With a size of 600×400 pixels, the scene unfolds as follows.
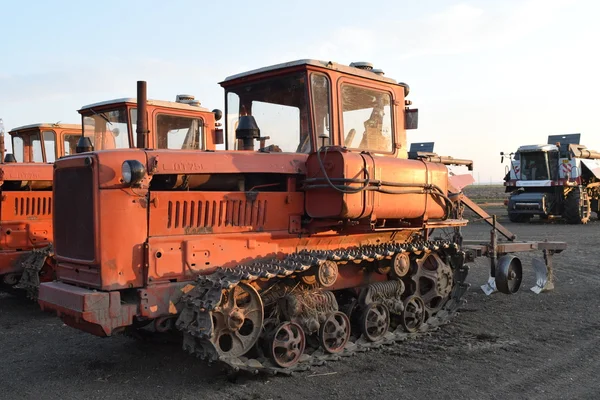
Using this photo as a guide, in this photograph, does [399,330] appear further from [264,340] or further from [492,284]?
[492,284]

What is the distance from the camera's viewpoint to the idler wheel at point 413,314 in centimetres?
716

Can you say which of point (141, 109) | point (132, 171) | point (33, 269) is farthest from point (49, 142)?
point (132, 171)

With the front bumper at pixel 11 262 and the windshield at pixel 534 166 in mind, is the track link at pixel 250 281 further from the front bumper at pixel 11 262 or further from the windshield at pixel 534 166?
the windshield at pixel 534 166

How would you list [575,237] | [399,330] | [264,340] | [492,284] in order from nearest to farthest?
[264,340]
[399,330]
[492,284]
[575,237]

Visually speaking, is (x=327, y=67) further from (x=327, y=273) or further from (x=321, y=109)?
(x=327, y=273)

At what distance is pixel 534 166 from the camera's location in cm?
2570

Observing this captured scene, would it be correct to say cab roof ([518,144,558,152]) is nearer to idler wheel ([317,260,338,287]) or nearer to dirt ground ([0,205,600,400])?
dirt ground ([0,205,600,400])

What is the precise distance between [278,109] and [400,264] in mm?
2340

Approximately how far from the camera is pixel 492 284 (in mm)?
10000

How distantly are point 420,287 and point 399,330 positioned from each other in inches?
30.9

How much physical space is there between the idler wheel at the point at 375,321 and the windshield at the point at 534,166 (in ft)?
68.7

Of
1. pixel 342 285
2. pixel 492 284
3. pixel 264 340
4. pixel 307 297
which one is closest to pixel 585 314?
pixel 492 284

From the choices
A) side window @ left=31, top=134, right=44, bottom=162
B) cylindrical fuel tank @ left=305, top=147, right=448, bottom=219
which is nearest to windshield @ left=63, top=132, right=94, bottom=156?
side window @ left=31, top=134, right=44, bottom=162

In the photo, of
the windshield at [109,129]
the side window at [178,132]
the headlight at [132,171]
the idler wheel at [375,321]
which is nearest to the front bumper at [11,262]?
the windshield at [109,129]
